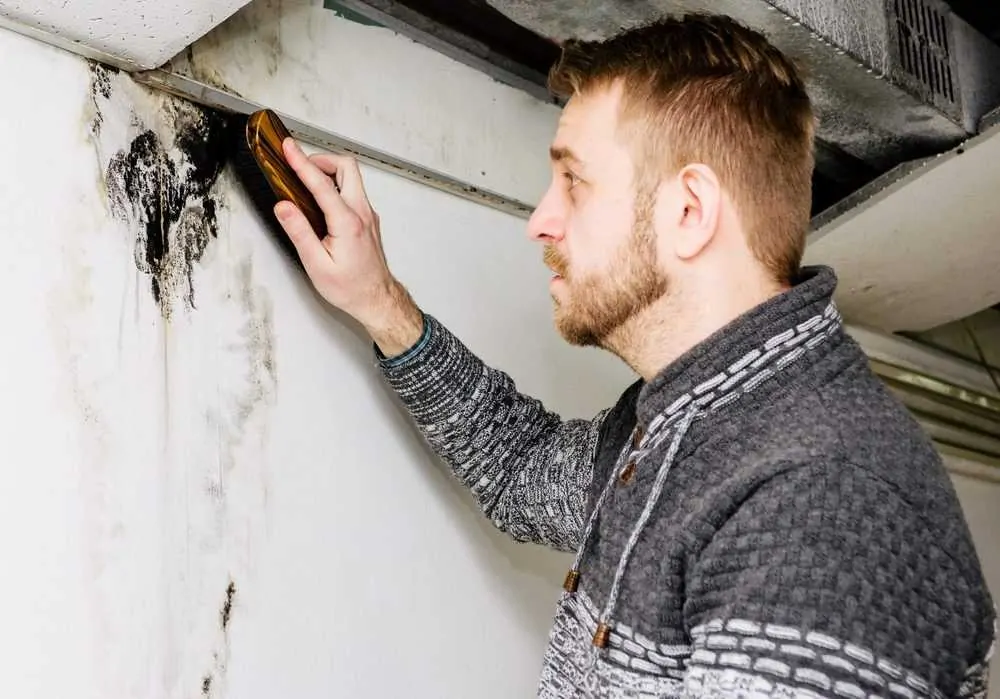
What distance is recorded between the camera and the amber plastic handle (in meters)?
0.97

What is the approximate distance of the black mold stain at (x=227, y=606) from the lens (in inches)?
37.1

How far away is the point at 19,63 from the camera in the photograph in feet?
2.88

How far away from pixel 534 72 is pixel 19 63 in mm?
758

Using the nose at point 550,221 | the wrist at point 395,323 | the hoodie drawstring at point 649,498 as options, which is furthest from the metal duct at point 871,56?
the hoodie drawstring at point 649,498

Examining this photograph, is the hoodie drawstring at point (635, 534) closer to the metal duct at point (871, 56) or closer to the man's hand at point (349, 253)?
the man's hand at point (349, 253)

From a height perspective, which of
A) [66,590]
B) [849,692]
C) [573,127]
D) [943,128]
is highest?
[943,128]

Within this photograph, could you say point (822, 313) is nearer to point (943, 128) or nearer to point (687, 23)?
point (687, 23)

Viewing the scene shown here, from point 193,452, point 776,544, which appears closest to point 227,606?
point 193,452

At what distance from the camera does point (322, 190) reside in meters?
1.01

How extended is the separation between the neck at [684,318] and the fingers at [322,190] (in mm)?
306

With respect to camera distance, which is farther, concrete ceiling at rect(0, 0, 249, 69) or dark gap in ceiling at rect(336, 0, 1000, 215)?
dark gap in ceiling at rect(336, 0, 1000, 215)

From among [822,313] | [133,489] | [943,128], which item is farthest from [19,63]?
[943,128]

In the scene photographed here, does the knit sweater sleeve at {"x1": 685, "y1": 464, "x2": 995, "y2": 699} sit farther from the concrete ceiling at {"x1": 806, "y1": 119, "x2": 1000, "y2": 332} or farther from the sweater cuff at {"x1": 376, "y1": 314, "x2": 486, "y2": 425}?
the concrete ceiling at {"x1": 806, "y1": 119, "x2": 1000, "y2": 332}

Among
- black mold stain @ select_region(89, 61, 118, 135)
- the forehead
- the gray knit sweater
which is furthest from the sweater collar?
black mold stain @ select_region(89, 61, 118, 135)
